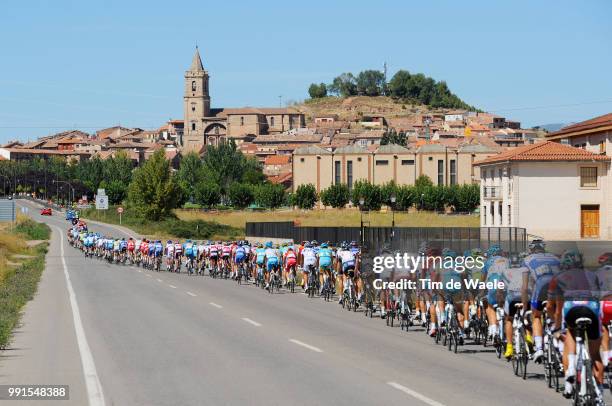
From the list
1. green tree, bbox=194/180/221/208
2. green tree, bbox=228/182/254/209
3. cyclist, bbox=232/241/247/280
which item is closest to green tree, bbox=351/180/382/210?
green tree, bbox=228/182/254/209

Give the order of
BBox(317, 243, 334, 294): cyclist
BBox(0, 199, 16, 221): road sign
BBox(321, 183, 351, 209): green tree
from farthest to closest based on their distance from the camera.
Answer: BBox(321, 183, 351, 209): green tree
BBox(0, 199, 16, 221): road sign
BBox(317, 243, 334, 294): cyclist

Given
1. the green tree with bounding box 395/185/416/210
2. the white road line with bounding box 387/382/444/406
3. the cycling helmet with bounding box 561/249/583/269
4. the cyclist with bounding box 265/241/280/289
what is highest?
the green tree with bounding box 395/185/416/210

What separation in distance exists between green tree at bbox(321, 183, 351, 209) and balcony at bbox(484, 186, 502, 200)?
68.2m

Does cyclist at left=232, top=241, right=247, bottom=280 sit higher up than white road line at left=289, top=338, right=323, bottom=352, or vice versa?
cyclist at left=232, top=241, right=247, bottom=280

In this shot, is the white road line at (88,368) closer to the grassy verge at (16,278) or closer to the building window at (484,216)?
the grassy verge at (16,278)

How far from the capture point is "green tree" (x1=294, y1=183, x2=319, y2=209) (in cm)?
13712

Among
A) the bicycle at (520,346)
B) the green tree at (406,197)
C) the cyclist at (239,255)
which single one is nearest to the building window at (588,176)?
the cyclist at (239,255)

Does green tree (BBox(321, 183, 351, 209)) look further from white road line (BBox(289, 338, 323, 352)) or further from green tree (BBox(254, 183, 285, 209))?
white road line (BBox(289, 338, 323, 352))

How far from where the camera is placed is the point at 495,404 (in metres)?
12.1

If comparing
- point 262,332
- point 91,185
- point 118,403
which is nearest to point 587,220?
point 262,332

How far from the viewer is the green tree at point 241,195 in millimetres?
151125

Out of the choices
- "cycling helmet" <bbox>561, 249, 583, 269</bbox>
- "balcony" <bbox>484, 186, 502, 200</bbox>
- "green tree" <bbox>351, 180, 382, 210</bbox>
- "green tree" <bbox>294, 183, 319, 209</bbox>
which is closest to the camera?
"cycling helmet" <bbox>561, 249, 583, 269</bbox>

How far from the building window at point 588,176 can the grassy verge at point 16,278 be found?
29.5m

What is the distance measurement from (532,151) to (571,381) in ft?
164
